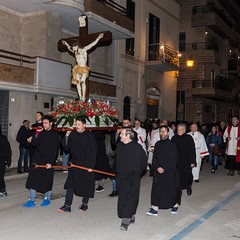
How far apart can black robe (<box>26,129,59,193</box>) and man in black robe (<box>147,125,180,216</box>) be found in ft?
6.78

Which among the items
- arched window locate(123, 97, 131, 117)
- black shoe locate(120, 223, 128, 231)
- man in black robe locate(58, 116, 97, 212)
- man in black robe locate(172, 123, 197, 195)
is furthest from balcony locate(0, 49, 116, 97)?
black shoe locate(120, 223, 128, 231)

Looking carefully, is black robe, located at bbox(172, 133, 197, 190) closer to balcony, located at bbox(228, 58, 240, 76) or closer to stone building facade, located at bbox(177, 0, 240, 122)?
stone building facade, located at bbox(177, 0, 240, 122)

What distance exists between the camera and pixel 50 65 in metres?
15.5

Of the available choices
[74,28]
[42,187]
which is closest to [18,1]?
[74,28]

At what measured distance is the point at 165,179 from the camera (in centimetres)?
755

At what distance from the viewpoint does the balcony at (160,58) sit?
2331 cm

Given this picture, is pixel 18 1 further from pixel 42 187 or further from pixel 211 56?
pixel 211 56

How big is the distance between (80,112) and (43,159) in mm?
1617

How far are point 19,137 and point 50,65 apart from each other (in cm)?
380

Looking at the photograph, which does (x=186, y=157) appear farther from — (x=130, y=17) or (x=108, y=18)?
(x=130, y=17)

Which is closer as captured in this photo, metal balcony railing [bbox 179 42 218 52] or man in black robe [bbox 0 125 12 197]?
man in black robe [bbox 0 125 12 197]

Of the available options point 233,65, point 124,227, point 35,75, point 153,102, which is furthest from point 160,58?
point 124,227

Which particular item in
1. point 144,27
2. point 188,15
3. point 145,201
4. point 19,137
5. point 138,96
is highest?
point 188,15

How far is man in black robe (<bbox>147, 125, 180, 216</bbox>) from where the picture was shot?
7.50m
